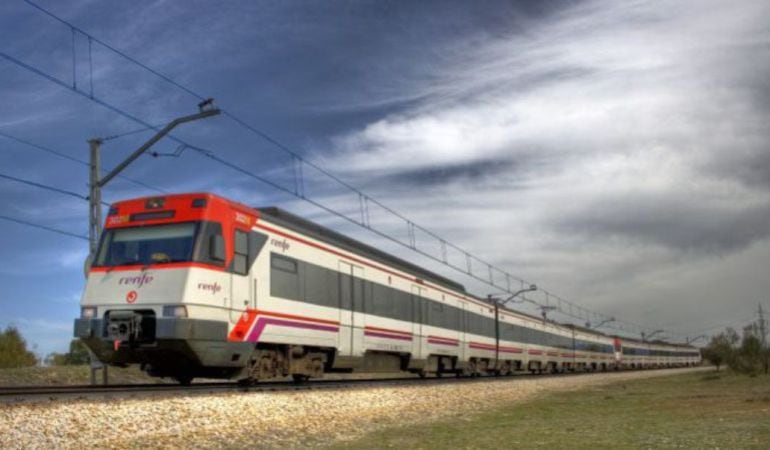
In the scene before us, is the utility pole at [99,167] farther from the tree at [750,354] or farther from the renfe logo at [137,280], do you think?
the tree at [750,354]

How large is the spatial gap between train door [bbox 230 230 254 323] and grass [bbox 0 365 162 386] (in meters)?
9.52

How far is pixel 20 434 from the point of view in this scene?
27.7 ft

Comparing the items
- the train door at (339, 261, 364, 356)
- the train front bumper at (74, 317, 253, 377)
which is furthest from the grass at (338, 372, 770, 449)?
the train door at (339, 261, 364, 356)

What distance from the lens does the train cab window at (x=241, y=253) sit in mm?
14566

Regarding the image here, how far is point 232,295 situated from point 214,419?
3753mm

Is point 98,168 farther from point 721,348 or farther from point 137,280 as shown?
point 721,348

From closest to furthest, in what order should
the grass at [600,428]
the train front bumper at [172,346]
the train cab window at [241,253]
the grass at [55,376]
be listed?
the grass at [600,428]
the train front bumper at [172,346]
the train cab window at [241,253]
the grass at [55,376]

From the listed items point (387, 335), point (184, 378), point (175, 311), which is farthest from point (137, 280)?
point (387, 335)

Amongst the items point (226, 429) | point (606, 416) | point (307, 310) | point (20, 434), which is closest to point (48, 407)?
point (20, 434)

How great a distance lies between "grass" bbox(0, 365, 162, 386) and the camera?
21.1 meters

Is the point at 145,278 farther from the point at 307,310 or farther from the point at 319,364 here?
the point at 319,364

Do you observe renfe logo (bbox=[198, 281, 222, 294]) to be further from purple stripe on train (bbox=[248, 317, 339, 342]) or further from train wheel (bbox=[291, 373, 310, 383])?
train wheel (bbox=[291, 373, 310, 383])

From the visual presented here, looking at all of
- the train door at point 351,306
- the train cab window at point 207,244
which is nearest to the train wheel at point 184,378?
the train cab window at point 207,244

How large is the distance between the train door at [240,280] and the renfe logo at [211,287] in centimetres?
40
